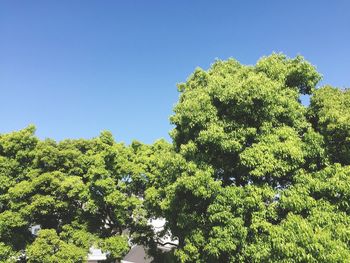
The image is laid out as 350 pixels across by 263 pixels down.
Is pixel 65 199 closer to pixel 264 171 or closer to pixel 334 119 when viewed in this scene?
pixel 264 171

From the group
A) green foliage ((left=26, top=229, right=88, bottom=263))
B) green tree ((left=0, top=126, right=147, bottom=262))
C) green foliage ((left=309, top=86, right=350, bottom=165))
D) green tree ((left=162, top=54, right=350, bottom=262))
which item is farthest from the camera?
green tree ((left=0, top=126, right=147, bottom=262))

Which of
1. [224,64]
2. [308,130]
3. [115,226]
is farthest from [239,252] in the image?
[115,226]

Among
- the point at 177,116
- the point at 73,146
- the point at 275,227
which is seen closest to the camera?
the point at 275,227

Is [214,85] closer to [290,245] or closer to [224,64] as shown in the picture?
[224,64]

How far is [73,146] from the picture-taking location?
2275 centimetres

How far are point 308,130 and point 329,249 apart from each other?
14.8 feet

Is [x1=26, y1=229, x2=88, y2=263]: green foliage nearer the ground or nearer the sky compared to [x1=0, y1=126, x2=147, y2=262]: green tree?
nearer the ground

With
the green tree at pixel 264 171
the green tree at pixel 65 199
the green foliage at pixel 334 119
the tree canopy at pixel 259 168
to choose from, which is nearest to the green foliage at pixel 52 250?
the green tree at pixel 65 199

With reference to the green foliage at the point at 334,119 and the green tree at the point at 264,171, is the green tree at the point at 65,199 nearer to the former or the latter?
the green tree at the point at 264,171

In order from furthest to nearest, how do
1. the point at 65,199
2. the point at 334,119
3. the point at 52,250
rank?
1. the point at 65,199
2. the point at 52,250
3. the point at 334,119

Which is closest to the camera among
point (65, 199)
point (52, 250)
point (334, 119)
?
point (334, 119)

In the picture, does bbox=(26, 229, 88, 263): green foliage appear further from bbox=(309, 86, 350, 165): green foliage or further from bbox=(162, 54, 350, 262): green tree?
bbox=(309, 86, 350, 165): green foliage

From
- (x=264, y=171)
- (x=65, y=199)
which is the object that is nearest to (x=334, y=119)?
(x=264, y=171)

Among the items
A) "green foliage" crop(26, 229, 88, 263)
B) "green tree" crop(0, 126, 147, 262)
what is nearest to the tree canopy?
"green foliage" crop(26, 229, 88, 263)
